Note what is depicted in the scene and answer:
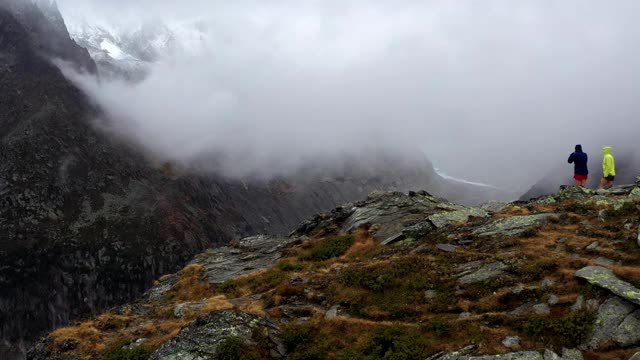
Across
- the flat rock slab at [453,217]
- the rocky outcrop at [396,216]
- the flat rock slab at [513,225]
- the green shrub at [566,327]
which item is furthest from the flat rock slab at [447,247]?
the green shrub at [566,327]

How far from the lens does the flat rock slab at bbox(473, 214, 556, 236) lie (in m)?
30.2

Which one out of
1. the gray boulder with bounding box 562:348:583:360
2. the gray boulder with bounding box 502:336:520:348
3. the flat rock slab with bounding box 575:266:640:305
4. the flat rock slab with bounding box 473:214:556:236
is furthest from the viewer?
the flat rock slab with bounding box 473:214:556:236

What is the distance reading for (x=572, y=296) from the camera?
19.8 meters

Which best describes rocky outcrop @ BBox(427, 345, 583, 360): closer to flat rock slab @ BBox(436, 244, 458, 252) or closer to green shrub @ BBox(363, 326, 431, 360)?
green shrub @ BBox(363, 326, 431, 360)

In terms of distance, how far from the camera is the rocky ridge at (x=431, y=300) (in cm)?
1855

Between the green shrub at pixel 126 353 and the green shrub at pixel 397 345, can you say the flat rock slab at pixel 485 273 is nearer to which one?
the green shrub at pixel 397 345

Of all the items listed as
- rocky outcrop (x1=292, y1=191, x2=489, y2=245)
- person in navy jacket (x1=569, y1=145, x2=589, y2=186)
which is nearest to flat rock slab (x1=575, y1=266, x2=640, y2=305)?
rocky outcrop (x1=292, y1=191, x2=489, y2=245)

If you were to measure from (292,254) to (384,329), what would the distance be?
20598 millimetres

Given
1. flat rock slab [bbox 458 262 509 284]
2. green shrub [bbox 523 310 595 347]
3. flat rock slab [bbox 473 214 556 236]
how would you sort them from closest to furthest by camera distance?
green shrub [bbox 523 310 595 347]
flat rock slab [bbox 458 262 509 284]
flat rock slab [bbox 473 214 556 236]

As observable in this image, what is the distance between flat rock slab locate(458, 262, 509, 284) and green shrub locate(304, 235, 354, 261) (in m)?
14.2

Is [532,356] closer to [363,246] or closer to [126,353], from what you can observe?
[126,353]

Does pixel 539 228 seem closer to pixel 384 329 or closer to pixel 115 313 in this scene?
pixel 384 329

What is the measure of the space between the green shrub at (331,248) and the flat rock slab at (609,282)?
768 inches

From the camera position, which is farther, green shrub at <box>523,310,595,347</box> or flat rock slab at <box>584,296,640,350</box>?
green shrub at <box>523,310,595,347</box>
